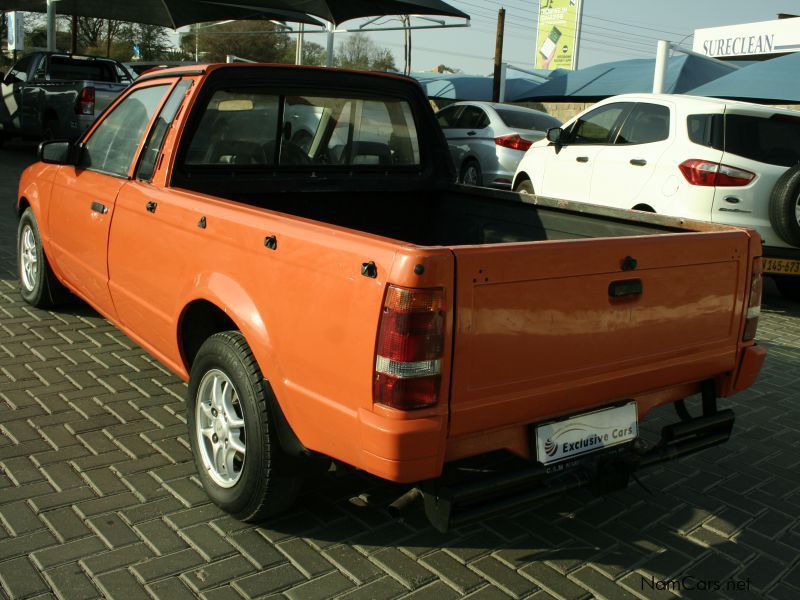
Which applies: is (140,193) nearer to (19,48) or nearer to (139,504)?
(139,504)

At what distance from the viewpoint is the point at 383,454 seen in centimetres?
256

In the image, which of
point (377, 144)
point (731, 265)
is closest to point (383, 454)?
point (731, 265)

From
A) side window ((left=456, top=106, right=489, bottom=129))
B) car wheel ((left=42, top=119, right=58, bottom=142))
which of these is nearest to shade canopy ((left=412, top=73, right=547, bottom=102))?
side window ((left=456, top=106, right=489, bottom=129))

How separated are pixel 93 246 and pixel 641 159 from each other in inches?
216

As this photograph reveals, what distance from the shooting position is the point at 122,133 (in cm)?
473

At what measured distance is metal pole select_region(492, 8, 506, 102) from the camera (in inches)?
1045

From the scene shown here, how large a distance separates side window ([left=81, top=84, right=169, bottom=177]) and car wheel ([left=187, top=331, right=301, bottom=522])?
1.58 m

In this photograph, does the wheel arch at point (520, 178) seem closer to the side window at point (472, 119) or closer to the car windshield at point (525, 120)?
the car windshield at point (525, 120)

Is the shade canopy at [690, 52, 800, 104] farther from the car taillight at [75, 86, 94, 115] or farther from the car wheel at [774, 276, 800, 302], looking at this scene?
the car taillight at [75, 86, 94, 115]

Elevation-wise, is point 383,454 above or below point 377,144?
below

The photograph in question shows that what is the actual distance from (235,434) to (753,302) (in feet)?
7.11

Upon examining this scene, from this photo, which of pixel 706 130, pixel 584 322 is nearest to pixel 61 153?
pixel 584 322

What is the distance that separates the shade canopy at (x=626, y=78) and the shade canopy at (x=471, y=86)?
7.43 ft

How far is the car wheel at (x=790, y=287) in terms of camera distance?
8.30 meters
